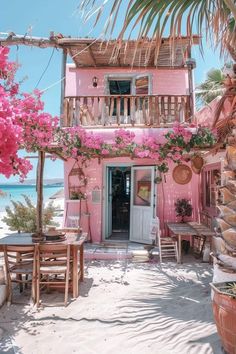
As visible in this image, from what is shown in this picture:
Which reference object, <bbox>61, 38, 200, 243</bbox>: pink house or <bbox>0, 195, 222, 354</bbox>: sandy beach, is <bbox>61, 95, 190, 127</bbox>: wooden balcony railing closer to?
<bbox>61, 38, 200, 243</bbox>: pink house

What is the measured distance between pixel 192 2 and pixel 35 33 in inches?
273

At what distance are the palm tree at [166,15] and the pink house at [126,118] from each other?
4683 mm

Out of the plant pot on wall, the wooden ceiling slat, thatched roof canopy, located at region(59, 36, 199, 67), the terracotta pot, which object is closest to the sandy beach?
the terracotta pot

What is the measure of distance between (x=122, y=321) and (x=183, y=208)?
17.6 ft

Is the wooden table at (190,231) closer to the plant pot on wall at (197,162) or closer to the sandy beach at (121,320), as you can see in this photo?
the sandy beach at (121,320)

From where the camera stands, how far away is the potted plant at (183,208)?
365 inches

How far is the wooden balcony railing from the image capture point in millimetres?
8742

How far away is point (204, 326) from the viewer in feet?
13.5

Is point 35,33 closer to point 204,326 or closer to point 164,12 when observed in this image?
point 164,12

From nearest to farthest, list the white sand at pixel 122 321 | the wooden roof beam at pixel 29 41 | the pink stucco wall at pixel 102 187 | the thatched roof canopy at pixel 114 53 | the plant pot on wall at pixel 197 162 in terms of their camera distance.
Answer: the white sand at pixel 122 321 < the thatched roof canopy at pixel 114 53 < the wooden roof beam at pixel 29 41 < the plant pot on wall at pixel 197 162 < the pink stucco wall at pixel 102 187

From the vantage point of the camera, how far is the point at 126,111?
8.94m

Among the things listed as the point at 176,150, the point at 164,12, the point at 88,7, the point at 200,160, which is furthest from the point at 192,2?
the point at 200,160

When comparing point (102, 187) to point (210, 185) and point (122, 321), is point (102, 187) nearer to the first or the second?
point (210, 185)

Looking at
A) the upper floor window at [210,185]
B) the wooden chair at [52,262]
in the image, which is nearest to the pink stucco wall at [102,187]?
the upper floor window at [210,185]
